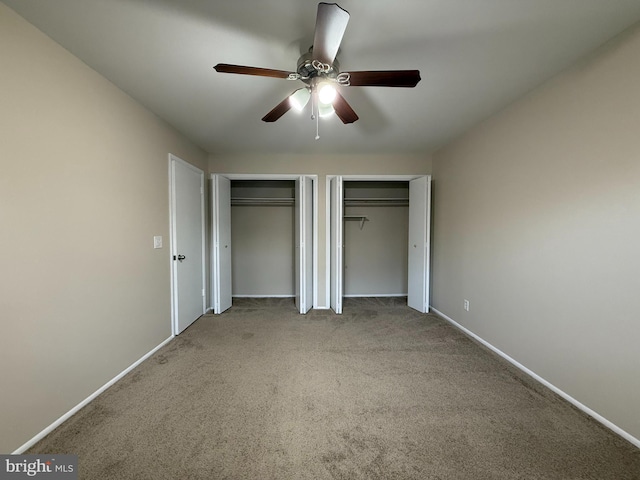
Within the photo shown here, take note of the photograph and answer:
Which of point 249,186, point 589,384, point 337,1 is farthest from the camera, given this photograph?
point 249,186

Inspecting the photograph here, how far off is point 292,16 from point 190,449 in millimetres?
2461

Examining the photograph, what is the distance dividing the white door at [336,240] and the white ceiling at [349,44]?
133 centimetres

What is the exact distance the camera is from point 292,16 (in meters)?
1.35

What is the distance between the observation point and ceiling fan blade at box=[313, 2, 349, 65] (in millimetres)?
1074

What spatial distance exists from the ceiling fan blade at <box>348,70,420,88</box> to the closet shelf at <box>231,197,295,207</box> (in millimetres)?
2923

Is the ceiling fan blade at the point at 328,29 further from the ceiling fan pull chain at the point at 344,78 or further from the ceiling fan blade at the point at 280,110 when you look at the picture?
the ceiling fan blade at the point at 280,110

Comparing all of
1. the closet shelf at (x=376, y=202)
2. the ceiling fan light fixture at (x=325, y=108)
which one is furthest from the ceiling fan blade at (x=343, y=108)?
the closet shelf at (x=376, y=202)

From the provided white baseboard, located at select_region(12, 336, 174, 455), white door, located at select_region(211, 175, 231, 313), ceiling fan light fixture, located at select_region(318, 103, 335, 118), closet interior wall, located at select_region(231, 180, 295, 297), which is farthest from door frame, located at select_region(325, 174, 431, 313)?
white baseboard, located at select_region(12, 336, 174, 455)

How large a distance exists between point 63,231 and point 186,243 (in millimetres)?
1455

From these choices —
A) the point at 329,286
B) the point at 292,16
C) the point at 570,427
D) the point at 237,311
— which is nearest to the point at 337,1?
the point at 292,16

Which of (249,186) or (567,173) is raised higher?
(249,186)

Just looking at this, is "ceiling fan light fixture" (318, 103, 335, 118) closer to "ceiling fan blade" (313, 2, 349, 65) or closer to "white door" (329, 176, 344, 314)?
"ceiling fan blade" (313, 2, 349, 65)

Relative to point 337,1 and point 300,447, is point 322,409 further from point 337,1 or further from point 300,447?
point 337,1

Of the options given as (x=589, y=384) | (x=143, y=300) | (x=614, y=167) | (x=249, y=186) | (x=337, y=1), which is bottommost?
(x=589, y=384)
